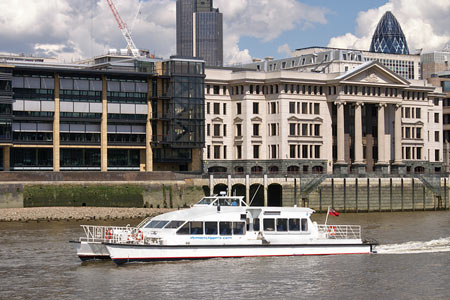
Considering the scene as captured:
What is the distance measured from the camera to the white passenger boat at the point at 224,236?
219 feet

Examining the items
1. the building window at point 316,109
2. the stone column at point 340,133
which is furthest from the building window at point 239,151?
the stone column at point 340,133

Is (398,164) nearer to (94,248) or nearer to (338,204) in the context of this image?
(338,204)

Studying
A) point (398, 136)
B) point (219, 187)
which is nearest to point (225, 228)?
point (219, 187)

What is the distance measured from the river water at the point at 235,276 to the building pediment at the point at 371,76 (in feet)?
232

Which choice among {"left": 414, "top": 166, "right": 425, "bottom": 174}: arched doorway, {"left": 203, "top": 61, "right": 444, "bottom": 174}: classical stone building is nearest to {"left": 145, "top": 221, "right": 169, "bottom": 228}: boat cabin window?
{"left": 203, "top": 61, "right": 444, "bottom": 174}: classical stone building

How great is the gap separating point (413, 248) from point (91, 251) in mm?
25255

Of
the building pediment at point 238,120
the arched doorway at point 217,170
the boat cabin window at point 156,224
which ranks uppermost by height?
the building pediment at point 238,120

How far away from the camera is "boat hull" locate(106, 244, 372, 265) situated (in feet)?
217

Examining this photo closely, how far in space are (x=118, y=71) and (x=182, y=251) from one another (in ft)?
205

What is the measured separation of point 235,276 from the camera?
6209 cm

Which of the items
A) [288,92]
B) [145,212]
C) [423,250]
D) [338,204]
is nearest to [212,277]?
[423,250]

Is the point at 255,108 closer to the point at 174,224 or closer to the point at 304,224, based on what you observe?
the point at 304,224

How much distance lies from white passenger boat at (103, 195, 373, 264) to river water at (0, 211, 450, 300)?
793 millimetres

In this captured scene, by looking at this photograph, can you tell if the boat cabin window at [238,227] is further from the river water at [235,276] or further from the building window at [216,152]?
the building window at [216,152]
